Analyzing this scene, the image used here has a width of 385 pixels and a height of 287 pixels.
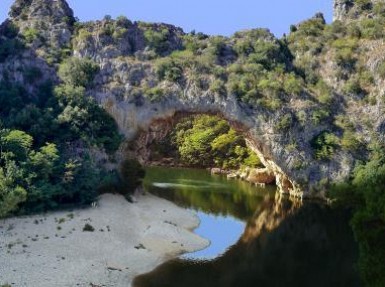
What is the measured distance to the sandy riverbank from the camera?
32.4 metres

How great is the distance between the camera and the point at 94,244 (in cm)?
4028

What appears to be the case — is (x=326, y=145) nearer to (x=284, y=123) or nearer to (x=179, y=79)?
(x=284, y=123)

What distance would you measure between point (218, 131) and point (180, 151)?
9144 millimetres

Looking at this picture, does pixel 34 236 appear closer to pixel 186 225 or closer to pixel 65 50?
pixel 186 225

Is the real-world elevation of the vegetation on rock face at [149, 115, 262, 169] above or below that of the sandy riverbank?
above

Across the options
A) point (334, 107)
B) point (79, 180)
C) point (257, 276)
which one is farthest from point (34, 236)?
point (334, 107)

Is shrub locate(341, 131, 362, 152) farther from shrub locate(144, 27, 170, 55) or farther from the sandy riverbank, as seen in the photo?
shrub locate(144, 27, 170, 55)

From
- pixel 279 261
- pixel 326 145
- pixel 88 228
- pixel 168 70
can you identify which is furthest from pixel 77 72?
pixel 279 261

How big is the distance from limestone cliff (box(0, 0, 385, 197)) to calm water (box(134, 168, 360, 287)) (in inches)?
341

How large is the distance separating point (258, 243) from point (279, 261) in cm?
568

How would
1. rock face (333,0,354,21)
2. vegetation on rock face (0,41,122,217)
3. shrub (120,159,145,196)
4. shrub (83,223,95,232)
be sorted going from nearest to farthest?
1. shrub (83,223,95,232)
2. vegetation on rock face (0,41,122,217)
3. shrub (120,159,145,196)
4. rock face (333,0,354,21)

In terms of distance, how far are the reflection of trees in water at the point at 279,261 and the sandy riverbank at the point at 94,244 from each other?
2.52 meters

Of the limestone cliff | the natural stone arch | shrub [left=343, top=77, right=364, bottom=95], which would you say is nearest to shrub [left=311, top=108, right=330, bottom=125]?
the limestone cliff

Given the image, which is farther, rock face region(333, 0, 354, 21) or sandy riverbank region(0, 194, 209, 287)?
rock face region(333, 0, 354, 21)
